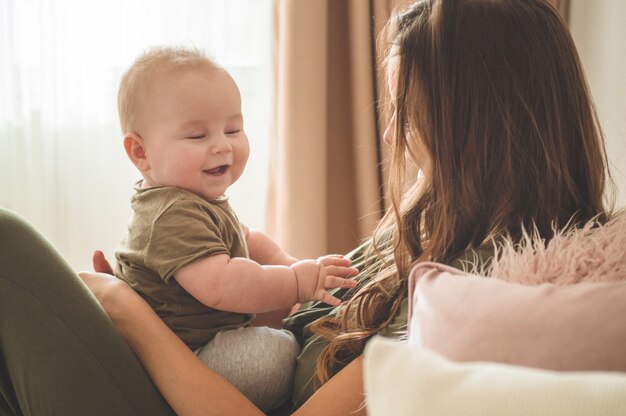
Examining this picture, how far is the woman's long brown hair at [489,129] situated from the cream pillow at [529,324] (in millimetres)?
343

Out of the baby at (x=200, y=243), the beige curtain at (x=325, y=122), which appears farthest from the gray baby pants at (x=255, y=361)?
the beige curtain at (x=325, y=122)

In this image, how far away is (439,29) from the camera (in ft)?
3.65

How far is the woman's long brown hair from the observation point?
3.60 ft

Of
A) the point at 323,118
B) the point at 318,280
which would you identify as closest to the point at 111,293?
the point at 318,280

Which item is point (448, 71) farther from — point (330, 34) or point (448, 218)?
point (330, 34)

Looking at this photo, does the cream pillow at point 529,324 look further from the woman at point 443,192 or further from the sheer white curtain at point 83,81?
the sheer white curtain at point 83,81

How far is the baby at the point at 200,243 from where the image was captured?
121 cm

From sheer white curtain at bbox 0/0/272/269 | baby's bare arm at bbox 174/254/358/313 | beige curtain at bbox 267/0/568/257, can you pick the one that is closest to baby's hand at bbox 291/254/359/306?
baby's bare arm at bbox 174/254/358/313

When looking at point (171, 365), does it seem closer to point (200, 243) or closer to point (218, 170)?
point (200, 243)

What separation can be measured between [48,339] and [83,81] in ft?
5.59

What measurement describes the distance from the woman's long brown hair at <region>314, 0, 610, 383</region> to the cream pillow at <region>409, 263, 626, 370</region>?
343 millimetres

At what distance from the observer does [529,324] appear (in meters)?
0.70

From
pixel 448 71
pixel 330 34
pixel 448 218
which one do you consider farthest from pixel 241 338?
pixel 330 34

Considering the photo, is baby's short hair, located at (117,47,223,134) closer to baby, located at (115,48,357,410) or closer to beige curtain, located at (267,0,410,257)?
baby, located at (115,48,357,410)
